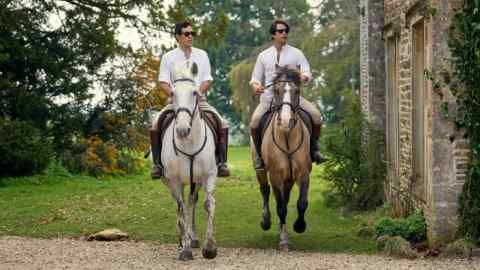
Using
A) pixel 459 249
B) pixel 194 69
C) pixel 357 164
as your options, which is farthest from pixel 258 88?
pixel 357 164

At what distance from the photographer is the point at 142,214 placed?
688 inches

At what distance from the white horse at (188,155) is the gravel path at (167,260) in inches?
13.7

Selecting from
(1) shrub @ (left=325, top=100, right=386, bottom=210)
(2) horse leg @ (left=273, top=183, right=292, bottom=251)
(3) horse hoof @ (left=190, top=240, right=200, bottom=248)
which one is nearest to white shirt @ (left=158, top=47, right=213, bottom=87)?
(2) horse leg @ (left=273, top=183, right=292, bottom=251)

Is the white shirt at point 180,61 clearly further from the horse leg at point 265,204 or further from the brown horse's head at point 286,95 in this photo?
the horse leg at point 265,204

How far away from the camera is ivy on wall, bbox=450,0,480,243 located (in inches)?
469

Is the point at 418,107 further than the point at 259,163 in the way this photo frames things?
Yes

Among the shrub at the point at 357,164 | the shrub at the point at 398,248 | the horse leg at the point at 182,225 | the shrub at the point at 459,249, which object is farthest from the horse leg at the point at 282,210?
the shrub at the point at 357,164

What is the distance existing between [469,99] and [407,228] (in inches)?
78.2

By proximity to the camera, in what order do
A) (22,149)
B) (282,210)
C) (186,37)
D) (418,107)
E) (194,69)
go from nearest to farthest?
(194,69) < (186,37) < (282,210) < (418,107) < (22,149)

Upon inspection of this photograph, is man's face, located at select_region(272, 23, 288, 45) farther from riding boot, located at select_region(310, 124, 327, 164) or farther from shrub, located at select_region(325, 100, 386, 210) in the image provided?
shrub, located at select_region(325, 100, 386, 210)

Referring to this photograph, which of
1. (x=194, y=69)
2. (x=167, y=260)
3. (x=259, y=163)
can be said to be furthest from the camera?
(x=259, y=163)

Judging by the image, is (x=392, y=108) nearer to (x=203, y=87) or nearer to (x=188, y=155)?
(x=203, y=87)

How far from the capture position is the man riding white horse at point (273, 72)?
13164 mm

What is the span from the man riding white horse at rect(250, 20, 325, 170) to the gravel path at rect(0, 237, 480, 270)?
158 cm
